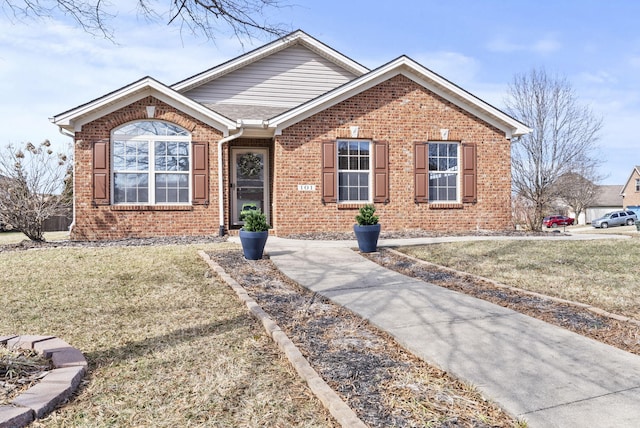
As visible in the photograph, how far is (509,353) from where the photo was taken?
10.7 feet

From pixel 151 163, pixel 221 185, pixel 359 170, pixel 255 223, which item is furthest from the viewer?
pixel 359 170

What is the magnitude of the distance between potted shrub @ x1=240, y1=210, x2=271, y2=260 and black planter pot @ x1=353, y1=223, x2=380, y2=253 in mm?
1982

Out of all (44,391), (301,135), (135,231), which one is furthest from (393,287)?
(135,231)

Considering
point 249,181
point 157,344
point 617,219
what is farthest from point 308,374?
point 617,219

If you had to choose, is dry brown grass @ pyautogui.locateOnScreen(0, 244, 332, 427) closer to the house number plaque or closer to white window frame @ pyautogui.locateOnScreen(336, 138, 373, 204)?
the house number plaque

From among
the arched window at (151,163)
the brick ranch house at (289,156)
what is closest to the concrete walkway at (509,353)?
the brick ranch house at (289,156)

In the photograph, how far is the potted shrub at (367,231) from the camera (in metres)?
8.47

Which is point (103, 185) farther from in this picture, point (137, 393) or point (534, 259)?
point (534, 259)

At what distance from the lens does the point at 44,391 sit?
2.60 meters

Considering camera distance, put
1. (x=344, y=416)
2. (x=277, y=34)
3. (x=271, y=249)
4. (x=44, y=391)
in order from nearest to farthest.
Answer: (x=344, y=416)
(x=44, y=391)
(x=277, y=34)
(x=271, y=249)

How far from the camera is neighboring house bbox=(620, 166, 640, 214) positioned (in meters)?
50.7

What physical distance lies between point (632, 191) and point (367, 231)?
5721 centimetres

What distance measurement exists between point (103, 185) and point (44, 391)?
9.17m

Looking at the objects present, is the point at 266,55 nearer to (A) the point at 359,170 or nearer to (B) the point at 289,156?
(B) the point at 289,156
